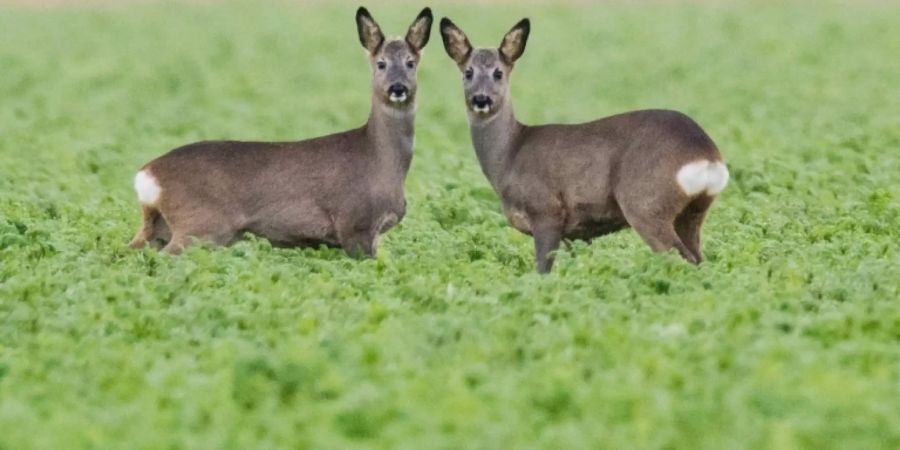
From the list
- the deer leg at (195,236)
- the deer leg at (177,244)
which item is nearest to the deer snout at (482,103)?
the deer leg at (195,236)

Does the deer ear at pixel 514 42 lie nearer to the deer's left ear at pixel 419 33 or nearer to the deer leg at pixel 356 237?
the deer's left ear at pixel 419 33

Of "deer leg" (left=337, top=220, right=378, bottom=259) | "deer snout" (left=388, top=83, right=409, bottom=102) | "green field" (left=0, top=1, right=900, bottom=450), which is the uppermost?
"deer snout" (left=388, top=83, right=409, bottom=102)

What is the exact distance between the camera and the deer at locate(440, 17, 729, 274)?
11.2m

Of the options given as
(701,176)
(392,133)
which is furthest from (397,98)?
(701,176)

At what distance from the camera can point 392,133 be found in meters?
12.6

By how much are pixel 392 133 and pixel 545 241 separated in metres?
1.42

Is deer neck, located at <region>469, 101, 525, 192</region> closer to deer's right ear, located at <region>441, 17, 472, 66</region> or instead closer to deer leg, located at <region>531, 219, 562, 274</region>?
deer's right ear, located at <region>441, 17, 472, 66</region>

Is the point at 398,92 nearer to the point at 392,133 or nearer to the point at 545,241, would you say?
the point at 392,133

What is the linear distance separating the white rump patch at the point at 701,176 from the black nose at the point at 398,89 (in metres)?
2.12

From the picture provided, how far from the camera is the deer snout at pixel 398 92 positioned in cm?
1255

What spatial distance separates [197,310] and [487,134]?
10.6 ft

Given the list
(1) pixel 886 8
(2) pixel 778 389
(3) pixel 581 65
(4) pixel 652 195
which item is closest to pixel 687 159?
(4) pixel 652 195

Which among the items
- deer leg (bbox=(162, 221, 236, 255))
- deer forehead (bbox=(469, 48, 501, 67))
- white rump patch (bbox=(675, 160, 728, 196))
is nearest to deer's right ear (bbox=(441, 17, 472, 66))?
deer forehead (bbox=(469, 48, 501, 67))

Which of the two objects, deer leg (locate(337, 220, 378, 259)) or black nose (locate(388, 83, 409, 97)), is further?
black nose (locate(388, 83, 409, 97))
